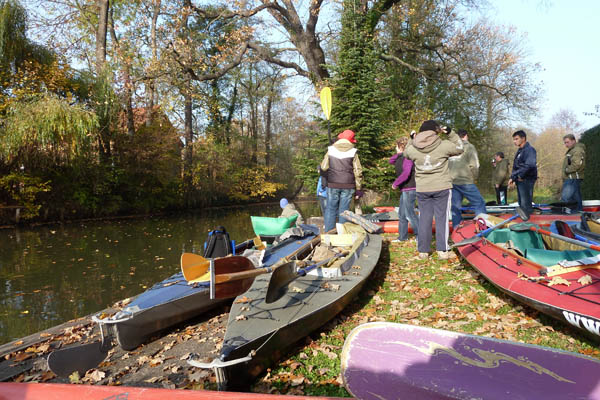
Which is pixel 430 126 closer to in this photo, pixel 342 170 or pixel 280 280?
pixel 342 170

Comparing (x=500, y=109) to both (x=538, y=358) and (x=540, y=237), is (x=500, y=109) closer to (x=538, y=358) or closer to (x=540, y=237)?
(x=540, y=237)

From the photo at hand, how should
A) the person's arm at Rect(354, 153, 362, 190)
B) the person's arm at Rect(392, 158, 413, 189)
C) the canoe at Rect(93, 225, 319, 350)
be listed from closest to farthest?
the canoe at Rect(93, 225, 319, 350), the person's arm at Rect(392, 158, 413, 189), the person's arm at Rect(354, 153, 362, 190)

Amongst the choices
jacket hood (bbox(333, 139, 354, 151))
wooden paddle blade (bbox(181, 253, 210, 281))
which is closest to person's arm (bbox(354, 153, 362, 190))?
jacket hood (bbox(333, 139, 354, 151))

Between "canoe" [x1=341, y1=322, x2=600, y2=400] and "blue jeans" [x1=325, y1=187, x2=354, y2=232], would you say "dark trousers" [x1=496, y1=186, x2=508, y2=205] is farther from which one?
"canoe" [x1=341, y1=322, x2=600, y2=400]

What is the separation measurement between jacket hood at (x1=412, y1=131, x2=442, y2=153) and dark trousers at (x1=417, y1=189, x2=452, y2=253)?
0.66 meters

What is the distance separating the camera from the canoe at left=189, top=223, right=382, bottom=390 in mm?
2441

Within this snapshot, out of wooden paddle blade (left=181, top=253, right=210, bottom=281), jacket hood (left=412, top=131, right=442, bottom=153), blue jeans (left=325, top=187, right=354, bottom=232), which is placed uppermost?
jacket hood (left=412, top=131, right=442, bottom=153)

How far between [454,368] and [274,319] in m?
1.46

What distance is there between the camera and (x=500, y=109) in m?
22.1

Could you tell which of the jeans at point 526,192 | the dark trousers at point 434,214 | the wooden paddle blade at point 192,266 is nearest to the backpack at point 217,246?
the wooden paddle blade at point 192,266

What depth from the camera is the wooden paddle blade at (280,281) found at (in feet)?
10.4

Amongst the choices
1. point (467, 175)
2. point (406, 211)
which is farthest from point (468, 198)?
point (406, 211)

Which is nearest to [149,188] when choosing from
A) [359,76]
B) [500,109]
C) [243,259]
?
[359,76]

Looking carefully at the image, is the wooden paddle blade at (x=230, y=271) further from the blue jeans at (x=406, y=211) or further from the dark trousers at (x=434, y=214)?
the blue jeans at (x=406, y=211)
